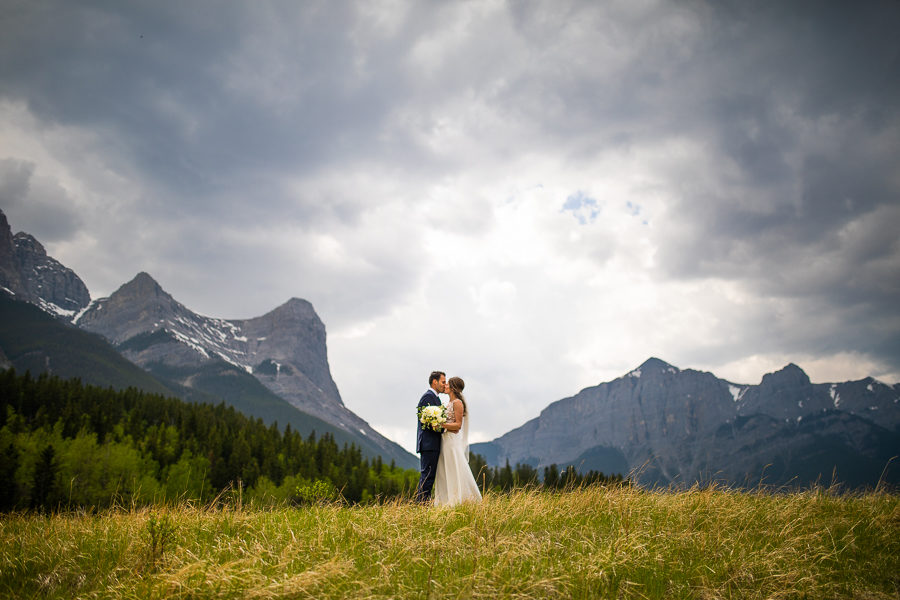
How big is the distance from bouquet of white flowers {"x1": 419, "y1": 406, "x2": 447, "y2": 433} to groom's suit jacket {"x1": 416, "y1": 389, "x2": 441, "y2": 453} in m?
0.17

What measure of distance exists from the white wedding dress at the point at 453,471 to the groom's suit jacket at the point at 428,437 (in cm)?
15

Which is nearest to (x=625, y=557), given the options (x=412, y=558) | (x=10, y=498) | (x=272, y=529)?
(x=412, y=558)

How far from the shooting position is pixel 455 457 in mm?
13531

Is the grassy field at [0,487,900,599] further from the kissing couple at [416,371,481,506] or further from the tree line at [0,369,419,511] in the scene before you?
the tree line at [0,369,419,511]

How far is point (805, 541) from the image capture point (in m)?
7.84

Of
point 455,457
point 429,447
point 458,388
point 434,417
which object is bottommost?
point 455,457

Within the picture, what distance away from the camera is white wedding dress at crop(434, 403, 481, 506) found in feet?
43.9

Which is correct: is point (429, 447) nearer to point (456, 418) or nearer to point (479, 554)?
point (456, 418)

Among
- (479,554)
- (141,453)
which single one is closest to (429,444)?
(479,554)

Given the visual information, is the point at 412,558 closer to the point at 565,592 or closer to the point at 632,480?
the point at 565,592

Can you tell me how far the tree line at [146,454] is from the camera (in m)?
72.0

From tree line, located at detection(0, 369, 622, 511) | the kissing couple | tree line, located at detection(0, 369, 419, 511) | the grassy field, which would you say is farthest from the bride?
tree line, located at detection(0, 369, 622, 511)

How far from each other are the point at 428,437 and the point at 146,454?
9666 centimetres

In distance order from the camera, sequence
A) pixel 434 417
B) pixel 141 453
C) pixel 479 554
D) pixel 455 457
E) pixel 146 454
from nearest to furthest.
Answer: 1. pixel 479 554
2. pixel 434 417
3. pixel 455 457
4. pixel 146 454
5. pixel 141 453
